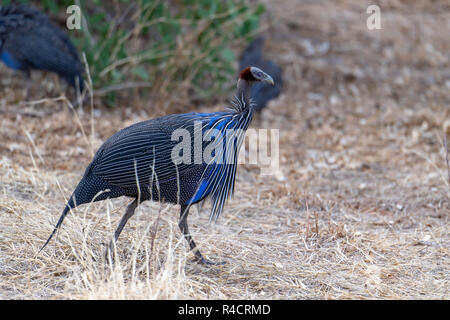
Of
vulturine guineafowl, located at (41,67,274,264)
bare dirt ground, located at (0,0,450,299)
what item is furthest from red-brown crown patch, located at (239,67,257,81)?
bare dirt ground, located at (0,0,450,299)

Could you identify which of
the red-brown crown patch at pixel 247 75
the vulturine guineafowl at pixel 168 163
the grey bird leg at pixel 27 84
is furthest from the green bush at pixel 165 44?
the vulturine guineafowl at pixel 168 163

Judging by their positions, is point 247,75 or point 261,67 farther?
point 261,67

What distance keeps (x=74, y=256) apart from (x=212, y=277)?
730 mm

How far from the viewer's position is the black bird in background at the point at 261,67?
648 cm

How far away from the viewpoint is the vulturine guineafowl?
125 inches

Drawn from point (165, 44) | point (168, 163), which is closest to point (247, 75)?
point (168, 163)

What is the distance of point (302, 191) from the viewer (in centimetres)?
473

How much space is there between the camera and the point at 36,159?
16.5 ft

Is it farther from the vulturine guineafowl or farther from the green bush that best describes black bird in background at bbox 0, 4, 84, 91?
the vulturine guineafowl

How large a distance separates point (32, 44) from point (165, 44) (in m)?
1.23

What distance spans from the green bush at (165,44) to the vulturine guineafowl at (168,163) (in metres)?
2.60

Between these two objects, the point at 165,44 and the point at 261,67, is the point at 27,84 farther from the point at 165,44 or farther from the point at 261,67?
the point at 261,67

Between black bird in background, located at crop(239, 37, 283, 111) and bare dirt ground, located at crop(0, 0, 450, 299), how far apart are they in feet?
0.91
